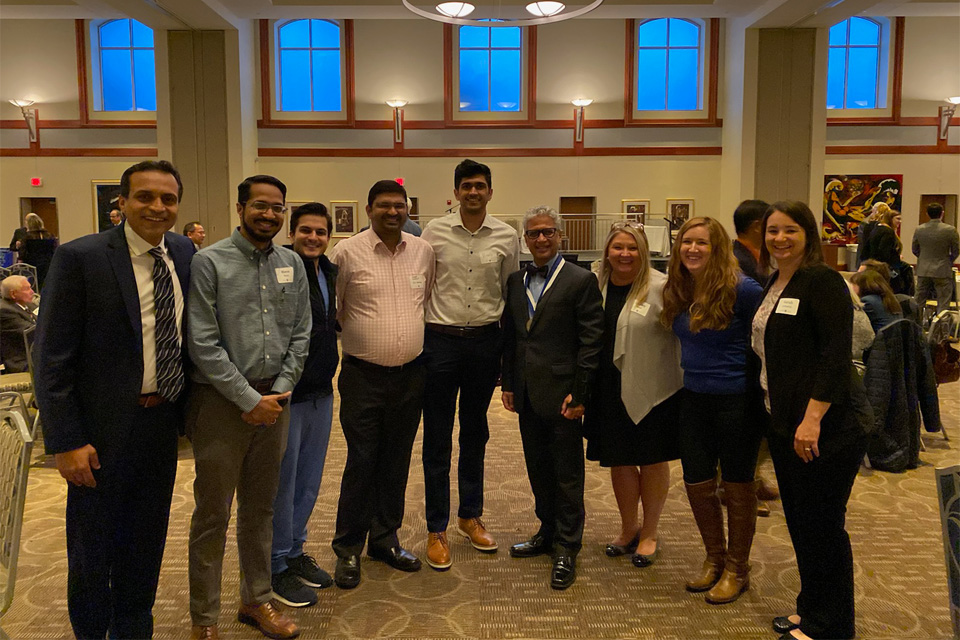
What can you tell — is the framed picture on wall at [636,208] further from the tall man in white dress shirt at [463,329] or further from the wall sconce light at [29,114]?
the wall sconce light at [29,114]

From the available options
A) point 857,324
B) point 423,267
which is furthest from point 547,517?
point 857,324

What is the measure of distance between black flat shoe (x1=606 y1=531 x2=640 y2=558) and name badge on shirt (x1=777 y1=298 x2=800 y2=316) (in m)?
1.55

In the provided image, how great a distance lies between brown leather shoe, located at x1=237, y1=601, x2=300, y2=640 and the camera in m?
2.72

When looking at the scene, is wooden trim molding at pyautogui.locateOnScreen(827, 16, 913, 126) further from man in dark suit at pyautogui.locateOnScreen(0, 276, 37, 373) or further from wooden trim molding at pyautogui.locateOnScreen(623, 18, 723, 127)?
man in dark suit at pyautogui.locateOnScreen(0, 276, 37, 373)

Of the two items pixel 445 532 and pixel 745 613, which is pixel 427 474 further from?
pixel 745 613

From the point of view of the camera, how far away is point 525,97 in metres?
13.9

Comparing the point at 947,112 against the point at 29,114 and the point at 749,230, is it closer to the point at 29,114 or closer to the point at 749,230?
the point at 749,230

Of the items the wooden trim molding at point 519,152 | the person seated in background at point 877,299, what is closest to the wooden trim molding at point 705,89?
the wooden trim molding at point 519,152

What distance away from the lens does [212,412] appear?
8.13 feet

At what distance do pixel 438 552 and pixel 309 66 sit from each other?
12.5 metres

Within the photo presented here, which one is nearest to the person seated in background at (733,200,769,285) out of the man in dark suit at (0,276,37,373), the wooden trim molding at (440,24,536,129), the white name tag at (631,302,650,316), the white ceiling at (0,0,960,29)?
the white name tag at (631,302,650,316)

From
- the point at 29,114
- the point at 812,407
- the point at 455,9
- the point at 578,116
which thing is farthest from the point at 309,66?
the point at 812,407

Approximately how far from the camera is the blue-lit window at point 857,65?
47.2 feet

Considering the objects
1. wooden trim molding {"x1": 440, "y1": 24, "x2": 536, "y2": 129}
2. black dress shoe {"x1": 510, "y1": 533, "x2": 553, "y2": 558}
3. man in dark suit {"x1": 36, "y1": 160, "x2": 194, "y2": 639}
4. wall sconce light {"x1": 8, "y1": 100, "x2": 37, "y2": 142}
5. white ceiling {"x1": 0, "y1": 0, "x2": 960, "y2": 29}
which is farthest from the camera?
wall sconce light {"x1": 8, "y1": 100, "x2": 37, "y2": 142}
